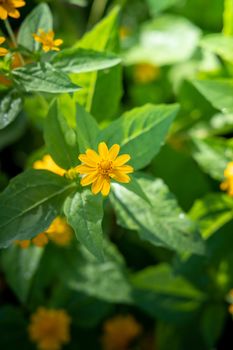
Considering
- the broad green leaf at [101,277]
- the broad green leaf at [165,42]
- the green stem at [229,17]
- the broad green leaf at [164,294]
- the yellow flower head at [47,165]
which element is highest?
the green stem at [229,17]

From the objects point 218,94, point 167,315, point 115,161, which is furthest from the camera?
point 167,315

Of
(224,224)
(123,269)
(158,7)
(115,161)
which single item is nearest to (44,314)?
(123,269)

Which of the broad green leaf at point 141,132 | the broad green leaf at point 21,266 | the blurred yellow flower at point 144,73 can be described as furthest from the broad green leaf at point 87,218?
the blurred yellow flower at point 144,73

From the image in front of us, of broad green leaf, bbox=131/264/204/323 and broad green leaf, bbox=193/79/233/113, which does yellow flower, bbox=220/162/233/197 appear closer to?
broad green leaf, bbox=193/79/233/113

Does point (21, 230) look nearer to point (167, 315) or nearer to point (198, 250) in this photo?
point (198, 250)

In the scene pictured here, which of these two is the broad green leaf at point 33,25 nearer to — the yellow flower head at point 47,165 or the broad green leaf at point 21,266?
the yellow flower head at point 47,165

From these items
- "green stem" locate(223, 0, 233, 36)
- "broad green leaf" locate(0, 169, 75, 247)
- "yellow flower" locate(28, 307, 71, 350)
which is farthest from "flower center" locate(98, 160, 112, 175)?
"yellow flower" locate(28, 307, 71, 350)

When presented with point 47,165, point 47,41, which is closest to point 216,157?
point 47,165
